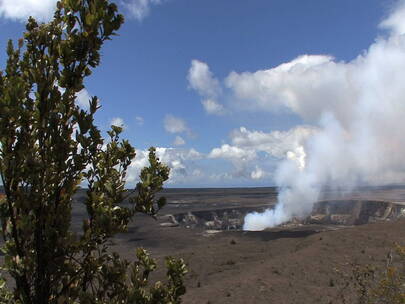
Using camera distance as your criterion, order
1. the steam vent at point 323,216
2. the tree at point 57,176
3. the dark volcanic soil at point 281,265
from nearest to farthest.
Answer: the tree at point 57,176 → the dark volcanic soil at point 281,265 → the steam vent at point 323,216

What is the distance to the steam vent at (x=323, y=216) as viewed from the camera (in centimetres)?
9038

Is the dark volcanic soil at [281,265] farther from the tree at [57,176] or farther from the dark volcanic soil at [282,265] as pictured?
the tree at [57,176]

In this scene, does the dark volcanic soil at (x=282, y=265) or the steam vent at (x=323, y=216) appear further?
the steam vent at (x=323, y=216)

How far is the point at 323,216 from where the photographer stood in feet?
315

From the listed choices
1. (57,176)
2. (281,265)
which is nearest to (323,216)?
(281,265)

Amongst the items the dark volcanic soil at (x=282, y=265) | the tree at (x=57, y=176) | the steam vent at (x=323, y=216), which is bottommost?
the steam vent at (x=323, y=216)

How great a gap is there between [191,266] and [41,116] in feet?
105

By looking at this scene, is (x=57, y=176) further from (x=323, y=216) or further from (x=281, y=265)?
(x=323, y=216)

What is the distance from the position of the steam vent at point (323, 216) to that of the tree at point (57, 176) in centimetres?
8007

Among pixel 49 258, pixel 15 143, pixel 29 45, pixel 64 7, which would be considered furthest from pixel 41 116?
pixel 49 258

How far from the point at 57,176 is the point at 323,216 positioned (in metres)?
98.3

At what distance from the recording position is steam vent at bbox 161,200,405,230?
3558 inches

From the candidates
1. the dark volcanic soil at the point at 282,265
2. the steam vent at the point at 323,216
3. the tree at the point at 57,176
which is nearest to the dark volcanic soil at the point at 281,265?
the dark volcanic soil at the point at 282,265

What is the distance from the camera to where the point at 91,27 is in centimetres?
423
